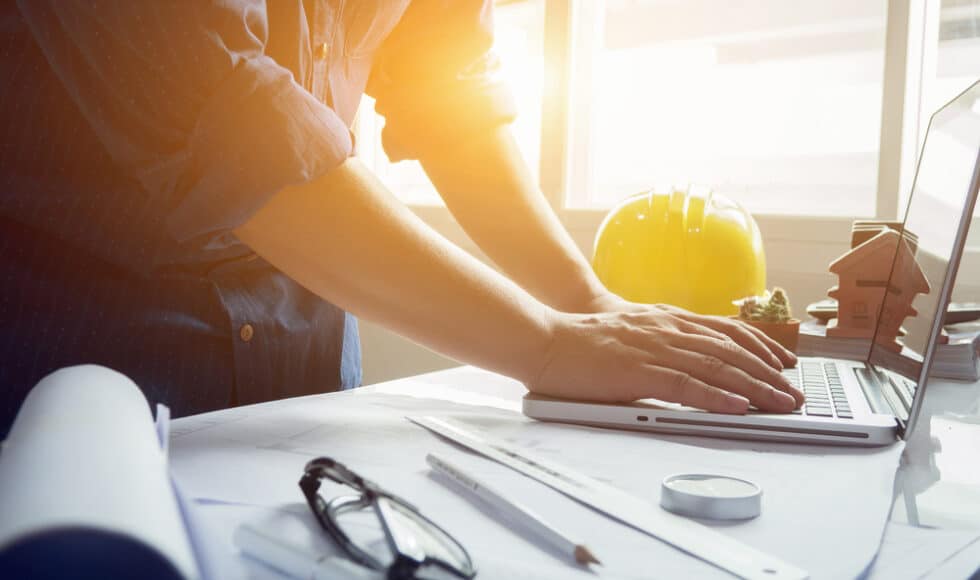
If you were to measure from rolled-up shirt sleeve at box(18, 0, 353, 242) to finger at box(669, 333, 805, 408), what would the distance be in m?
0.32

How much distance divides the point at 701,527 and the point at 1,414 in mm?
602

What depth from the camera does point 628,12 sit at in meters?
2.00

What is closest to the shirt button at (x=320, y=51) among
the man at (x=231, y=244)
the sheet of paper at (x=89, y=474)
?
the man at (x=231, y=244)

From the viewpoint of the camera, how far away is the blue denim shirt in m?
0.58

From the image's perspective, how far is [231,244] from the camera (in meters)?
0.73

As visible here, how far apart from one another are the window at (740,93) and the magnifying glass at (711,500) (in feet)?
3.90

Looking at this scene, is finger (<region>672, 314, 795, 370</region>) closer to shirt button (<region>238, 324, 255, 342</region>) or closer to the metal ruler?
the metal ruler

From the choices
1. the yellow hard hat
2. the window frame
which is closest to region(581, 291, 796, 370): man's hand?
the yellow hard hat

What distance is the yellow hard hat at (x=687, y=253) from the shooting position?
3.34 feet

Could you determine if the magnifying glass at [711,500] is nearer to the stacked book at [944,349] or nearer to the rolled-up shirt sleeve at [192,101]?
the rolled-up shirt sleeve at [192,101]

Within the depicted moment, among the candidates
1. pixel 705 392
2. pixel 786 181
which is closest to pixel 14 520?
pixel 705 392

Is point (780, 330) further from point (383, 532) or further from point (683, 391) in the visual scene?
point (383, 532)

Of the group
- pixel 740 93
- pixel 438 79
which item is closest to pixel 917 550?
pixel 438 79

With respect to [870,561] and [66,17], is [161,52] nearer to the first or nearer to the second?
[66,17]
